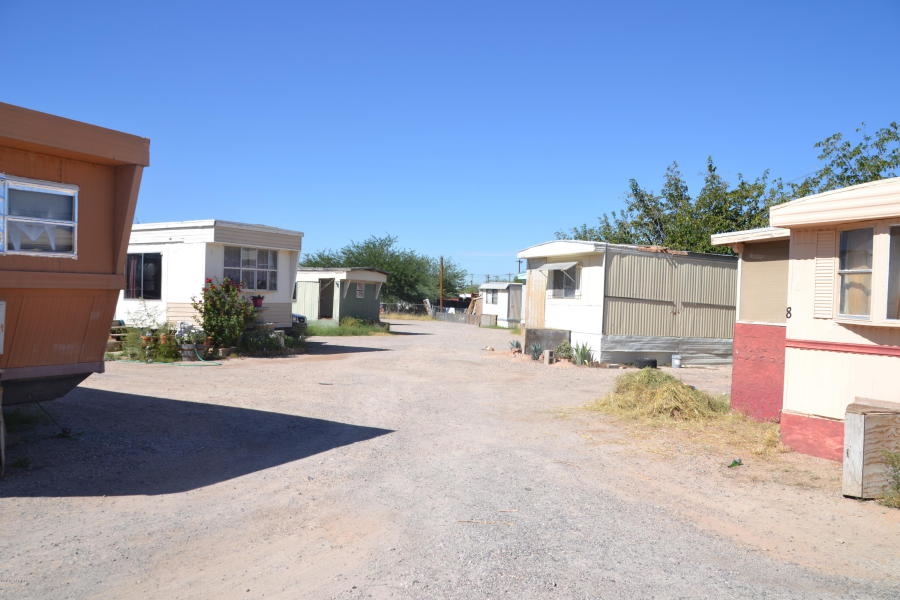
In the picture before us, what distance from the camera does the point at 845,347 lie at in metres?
7.23

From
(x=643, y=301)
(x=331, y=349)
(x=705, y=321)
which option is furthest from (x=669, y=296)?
(x=331, y=349)

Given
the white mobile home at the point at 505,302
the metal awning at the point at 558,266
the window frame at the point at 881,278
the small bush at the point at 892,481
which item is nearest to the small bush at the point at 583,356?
the metal awning at the point at 558,266

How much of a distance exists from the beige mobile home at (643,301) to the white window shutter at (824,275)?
9575 millimetres

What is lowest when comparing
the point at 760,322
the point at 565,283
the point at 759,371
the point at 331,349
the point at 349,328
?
the point at 331,349

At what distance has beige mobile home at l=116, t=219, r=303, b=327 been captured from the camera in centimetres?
1698

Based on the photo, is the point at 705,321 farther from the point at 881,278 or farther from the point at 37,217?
the point at 37,217

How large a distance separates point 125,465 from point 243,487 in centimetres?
144

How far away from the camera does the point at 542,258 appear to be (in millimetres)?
20125

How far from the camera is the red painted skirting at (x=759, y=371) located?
9.23 metres

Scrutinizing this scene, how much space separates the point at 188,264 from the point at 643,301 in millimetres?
11498

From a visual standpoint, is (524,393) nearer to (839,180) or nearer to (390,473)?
(390,473)

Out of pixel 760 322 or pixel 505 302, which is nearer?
pixel 760 322

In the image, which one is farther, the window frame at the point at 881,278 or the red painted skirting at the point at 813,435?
the red painted skirting at the point at 813,435

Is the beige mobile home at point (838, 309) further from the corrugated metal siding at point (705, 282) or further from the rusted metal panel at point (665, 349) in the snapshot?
the corrugated metal siding at point (705, 282)
